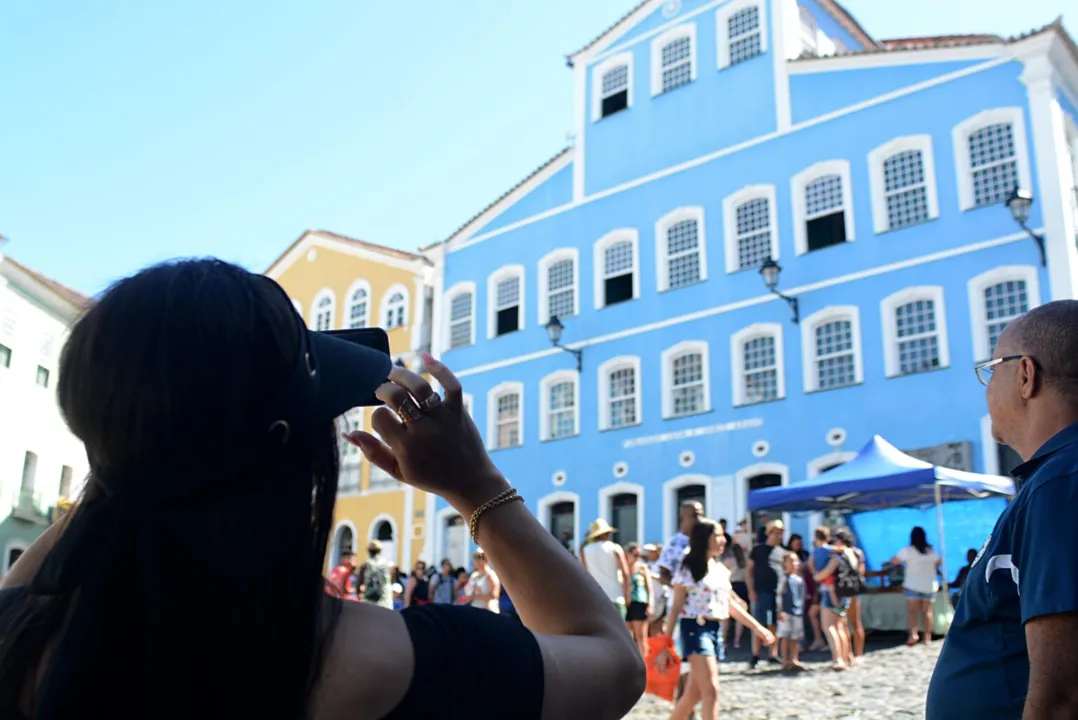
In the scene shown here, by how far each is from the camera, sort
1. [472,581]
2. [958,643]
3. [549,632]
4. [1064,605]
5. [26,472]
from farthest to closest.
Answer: [26,472]
[472,581]
[958,643]
[1064,605]
[549,632]

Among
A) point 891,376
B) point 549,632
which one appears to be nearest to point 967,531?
point 891,376

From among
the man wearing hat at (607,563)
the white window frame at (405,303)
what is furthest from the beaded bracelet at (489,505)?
the white window frame at (405,303)

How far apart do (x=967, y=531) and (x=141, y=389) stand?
17.8 m

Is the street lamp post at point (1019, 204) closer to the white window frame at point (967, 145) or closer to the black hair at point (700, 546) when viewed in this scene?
the white window frame at point (967, 145)

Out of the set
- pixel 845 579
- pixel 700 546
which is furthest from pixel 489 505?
pixel 845 579

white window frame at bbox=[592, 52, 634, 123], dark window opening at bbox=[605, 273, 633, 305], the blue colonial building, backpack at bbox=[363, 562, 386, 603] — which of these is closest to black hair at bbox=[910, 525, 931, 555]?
the blue colonial building

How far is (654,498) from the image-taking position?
24812mm

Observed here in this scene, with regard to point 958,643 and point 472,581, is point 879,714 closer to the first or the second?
point 472,581

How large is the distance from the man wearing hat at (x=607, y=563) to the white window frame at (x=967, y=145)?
12721 millimetres

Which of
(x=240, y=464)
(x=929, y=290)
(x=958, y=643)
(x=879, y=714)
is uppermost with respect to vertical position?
(x=929, y=290)

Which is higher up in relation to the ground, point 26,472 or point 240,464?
point 26,472

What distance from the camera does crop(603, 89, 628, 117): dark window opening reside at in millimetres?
28594

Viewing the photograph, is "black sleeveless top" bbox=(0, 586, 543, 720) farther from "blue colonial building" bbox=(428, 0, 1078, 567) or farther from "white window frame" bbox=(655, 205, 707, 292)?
"white window frame" bbox=(655, 205, 707, 292)

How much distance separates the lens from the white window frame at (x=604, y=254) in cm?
2692
